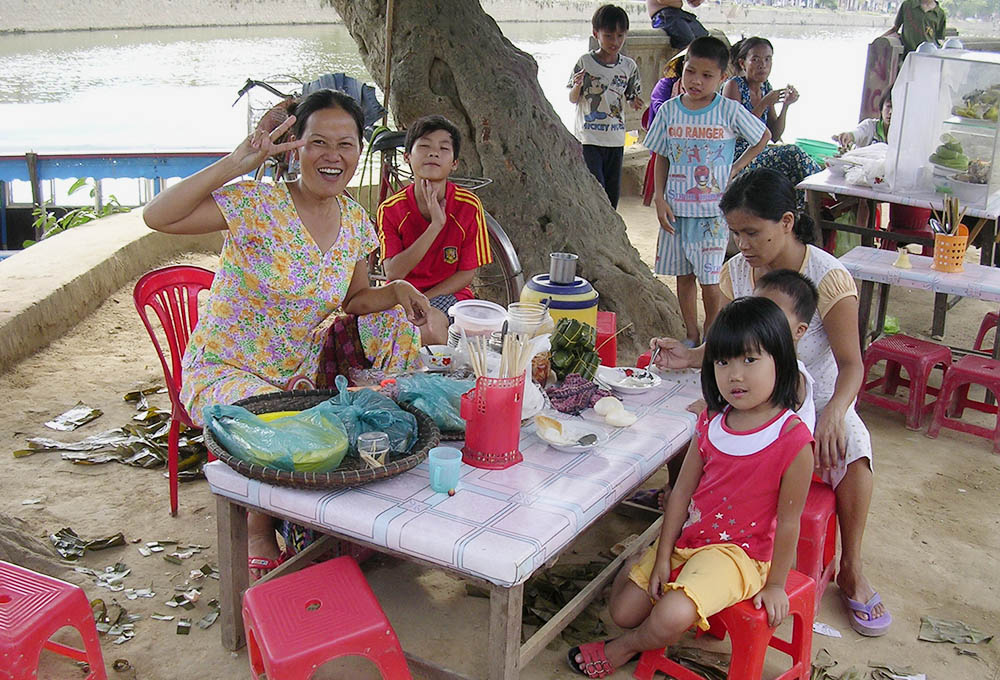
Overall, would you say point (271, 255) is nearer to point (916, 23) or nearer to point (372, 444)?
point (372, 444)

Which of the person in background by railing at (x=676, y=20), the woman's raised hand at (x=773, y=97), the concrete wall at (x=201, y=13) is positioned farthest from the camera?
the concrete wall at (x=201, y=13)

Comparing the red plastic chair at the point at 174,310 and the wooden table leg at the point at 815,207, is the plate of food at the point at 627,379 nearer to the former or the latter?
the red plastic chair at the point at 174,310

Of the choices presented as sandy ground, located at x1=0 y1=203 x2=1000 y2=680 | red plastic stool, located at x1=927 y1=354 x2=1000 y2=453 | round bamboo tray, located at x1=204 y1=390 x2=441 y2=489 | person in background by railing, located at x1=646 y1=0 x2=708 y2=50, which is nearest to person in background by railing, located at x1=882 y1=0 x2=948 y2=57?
person in background by railing, located at x1=646 y1=0 x2=708 y2=50

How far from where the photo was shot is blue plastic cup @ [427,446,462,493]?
211 cm

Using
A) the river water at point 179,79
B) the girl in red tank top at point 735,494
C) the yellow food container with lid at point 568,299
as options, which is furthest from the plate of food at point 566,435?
the river water at point 179,79

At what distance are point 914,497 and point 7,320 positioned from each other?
418cm

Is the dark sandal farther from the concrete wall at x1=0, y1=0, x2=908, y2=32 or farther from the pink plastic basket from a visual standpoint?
the concrete wall at x1=0, y1=0, x2=908, y2=32

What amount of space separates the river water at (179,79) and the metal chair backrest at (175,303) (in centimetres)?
944

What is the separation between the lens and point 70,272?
17.0 ft

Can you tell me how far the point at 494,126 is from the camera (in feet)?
16.4

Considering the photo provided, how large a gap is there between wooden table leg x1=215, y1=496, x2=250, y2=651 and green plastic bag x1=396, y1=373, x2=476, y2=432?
20.7 inches

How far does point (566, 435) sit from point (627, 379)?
1.62 ft

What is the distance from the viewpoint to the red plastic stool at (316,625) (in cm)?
188

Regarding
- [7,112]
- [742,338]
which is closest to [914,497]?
[742,338]
